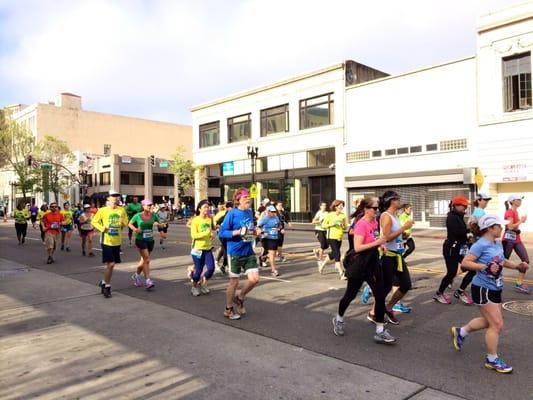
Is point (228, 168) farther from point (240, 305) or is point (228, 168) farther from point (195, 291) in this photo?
point (240, 305)

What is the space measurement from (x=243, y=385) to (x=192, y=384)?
46 centimetres

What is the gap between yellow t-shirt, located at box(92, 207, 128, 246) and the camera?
8266 millimetres

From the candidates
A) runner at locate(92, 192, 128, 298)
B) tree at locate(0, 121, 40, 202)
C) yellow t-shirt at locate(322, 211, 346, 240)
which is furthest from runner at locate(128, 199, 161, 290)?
tree at locate(0, 121, 40, 202)

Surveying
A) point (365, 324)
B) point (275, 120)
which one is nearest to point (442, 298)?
point (365, 324)

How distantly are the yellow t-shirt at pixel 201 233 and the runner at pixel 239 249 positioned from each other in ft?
4.89

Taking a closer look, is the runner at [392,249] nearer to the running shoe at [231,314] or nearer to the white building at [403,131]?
the running shoe at [231,314]

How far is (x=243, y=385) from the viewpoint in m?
4.15

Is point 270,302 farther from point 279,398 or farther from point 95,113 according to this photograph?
point 95,113

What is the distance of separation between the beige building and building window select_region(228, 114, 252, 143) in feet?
89.4

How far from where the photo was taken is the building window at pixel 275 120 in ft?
121

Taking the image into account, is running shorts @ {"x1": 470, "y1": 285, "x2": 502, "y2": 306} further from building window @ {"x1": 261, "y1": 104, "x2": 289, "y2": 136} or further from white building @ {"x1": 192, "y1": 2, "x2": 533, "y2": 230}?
building window @ {"x1": 261, "y1": 104, "x2": 289, "y2": 136}

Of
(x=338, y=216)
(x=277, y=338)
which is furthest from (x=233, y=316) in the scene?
(x=338, y=216)

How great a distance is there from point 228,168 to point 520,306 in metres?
35.6

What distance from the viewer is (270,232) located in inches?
419
